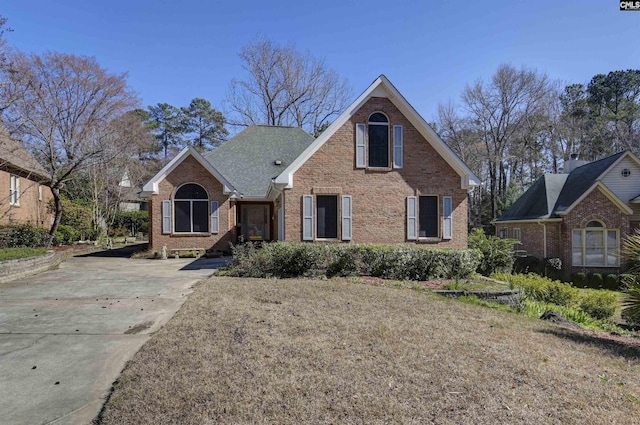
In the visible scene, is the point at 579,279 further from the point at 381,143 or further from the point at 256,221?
the point at 256,221

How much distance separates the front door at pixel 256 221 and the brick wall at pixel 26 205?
10434 mm

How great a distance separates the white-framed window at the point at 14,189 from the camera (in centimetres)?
2044

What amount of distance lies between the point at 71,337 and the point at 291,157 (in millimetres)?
16631

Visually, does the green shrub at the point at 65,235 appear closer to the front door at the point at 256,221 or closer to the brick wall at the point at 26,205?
the brick wall at the point at 26,205

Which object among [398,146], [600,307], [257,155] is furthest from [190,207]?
[600,307]

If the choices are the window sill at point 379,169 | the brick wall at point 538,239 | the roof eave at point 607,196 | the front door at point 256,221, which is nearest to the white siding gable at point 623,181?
the roof eave at point 607,196

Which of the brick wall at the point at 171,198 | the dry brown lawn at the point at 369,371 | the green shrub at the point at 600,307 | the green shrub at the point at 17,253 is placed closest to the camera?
the dry brown lawn at the point at 369,371

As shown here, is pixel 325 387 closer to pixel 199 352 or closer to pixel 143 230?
pixel 199 352

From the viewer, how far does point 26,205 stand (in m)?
22.3

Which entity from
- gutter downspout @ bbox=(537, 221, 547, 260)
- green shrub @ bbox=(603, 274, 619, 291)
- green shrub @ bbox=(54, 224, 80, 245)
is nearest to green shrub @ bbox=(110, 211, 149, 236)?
green shrub @ bbox=(54, 224, 80, 245)

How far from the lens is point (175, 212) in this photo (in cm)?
1748

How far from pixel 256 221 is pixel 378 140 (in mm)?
8939

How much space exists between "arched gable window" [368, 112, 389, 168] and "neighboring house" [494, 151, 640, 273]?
10910 millimetres

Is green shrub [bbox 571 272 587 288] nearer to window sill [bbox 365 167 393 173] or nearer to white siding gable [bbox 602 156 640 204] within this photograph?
white siding gable [bbox 602 156 640 204]
